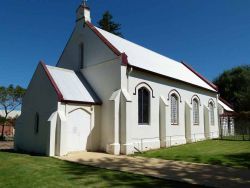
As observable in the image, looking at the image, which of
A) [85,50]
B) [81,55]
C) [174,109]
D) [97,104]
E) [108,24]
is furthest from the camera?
[108,24]

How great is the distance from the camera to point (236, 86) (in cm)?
5625

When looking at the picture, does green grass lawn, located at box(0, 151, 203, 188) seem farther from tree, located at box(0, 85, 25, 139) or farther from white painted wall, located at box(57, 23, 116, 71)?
tree, located at box(0, 85, 25, 139)

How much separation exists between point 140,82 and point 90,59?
4.71 metres

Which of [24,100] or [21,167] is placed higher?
[24,100]

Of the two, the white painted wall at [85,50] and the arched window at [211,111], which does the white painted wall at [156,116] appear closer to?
the white painted wall at [85,50]

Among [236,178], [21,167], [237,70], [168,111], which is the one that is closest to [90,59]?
[168,111]

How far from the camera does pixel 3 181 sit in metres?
9.44

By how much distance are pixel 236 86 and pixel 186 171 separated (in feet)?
165

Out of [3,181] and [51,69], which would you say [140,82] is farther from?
[3,181]

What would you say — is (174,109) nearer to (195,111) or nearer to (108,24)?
(195,111)

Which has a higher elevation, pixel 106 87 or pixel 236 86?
pixel 236 86

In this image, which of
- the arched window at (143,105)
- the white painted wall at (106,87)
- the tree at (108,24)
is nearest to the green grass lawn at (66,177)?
the white painted wall at (106,87)

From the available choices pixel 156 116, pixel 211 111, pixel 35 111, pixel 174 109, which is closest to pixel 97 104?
pixel 35 111

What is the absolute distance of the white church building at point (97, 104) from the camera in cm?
1711
